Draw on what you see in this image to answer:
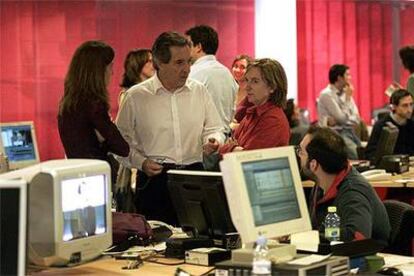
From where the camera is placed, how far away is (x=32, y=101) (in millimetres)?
9016

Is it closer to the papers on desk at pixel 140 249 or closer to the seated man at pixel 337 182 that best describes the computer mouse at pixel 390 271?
the seated man at pixel 337 182

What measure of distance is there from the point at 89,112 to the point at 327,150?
145 centimetres

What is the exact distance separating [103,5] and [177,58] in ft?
13.7

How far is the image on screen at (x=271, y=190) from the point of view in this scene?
11.4ft

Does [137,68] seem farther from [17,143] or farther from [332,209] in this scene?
Answer: [332,209]

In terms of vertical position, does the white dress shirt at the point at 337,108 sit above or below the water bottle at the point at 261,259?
above

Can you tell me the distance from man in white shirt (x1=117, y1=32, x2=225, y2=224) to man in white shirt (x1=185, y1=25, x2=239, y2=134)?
667mm

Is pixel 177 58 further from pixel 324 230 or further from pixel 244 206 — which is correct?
pixel 244 206

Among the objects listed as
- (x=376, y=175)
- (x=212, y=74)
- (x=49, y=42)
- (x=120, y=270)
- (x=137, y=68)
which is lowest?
(x=120, y=270)

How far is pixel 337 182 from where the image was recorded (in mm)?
4539

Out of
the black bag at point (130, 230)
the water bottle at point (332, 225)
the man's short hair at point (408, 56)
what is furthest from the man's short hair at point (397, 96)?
the black bag at point (130, 230)

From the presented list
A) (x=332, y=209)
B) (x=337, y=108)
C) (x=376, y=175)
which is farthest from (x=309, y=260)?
(x=337, y=108)

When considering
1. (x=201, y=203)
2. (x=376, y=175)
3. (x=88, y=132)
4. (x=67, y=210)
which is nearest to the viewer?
(x=67, y=210)

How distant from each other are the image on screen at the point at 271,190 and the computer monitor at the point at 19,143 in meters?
4.89
